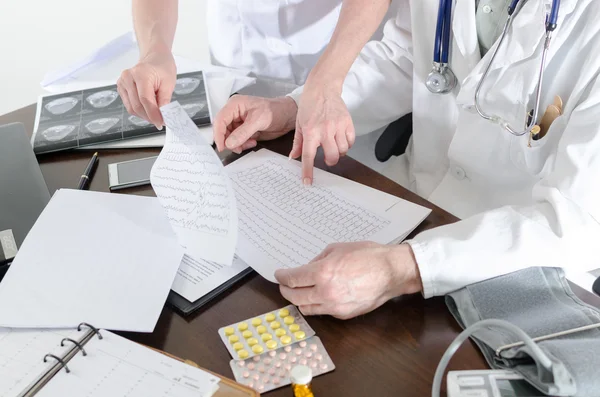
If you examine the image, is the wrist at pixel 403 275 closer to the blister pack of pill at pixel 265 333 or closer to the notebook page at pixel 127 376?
the blister pack of pill at pixel 265 333

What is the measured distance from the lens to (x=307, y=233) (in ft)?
2.94

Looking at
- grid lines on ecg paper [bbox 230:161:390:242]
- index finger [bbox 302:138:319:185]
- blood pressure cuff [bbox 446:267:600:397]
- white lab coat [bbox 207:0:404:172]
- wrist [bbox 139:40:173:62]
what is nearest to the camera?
blood pressure cuff [bbox 446:267:600:397]

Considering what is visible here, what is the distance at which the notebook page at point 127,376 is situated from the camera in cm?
64

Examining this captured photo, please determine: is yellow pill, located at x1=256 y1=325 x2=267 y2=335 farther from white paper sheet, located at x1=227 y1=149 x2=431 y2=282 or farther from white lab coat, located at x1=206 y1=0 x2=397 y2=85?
white lab coat, located at x1=206 y1=0 x2=397 y2=85

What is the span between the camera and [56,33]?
259cm

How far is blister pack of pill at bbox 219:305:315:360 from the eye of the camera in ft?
2.34

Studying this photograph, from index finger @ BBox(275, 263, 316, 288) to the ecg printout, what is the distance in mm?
76

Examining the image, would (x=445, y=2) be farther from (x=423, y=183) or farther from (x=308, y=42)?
(x=308, y=42)

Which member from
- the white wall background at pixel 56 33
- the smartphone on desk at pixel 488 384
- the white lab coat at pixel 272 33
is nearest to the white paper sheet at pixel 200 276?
the smartphone on desk at pixel 488 384

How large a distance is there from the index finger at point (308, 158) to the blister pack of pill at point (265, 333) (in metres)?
0.29

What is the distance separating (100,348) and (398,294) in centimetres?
38

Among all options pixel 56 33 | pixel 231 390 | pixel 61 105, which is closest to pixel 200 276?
pixel 231 390

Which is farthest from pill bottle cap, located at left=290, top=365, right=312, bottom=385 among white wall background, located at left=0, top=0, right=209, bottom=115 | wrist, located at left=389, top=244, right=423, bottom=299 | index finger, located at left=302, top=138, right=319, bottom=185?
white wall background, located at left=0, top=0, right=209, bottom=115

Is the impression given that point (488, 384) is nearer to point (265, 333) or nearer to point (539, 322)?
point (539, 322)
